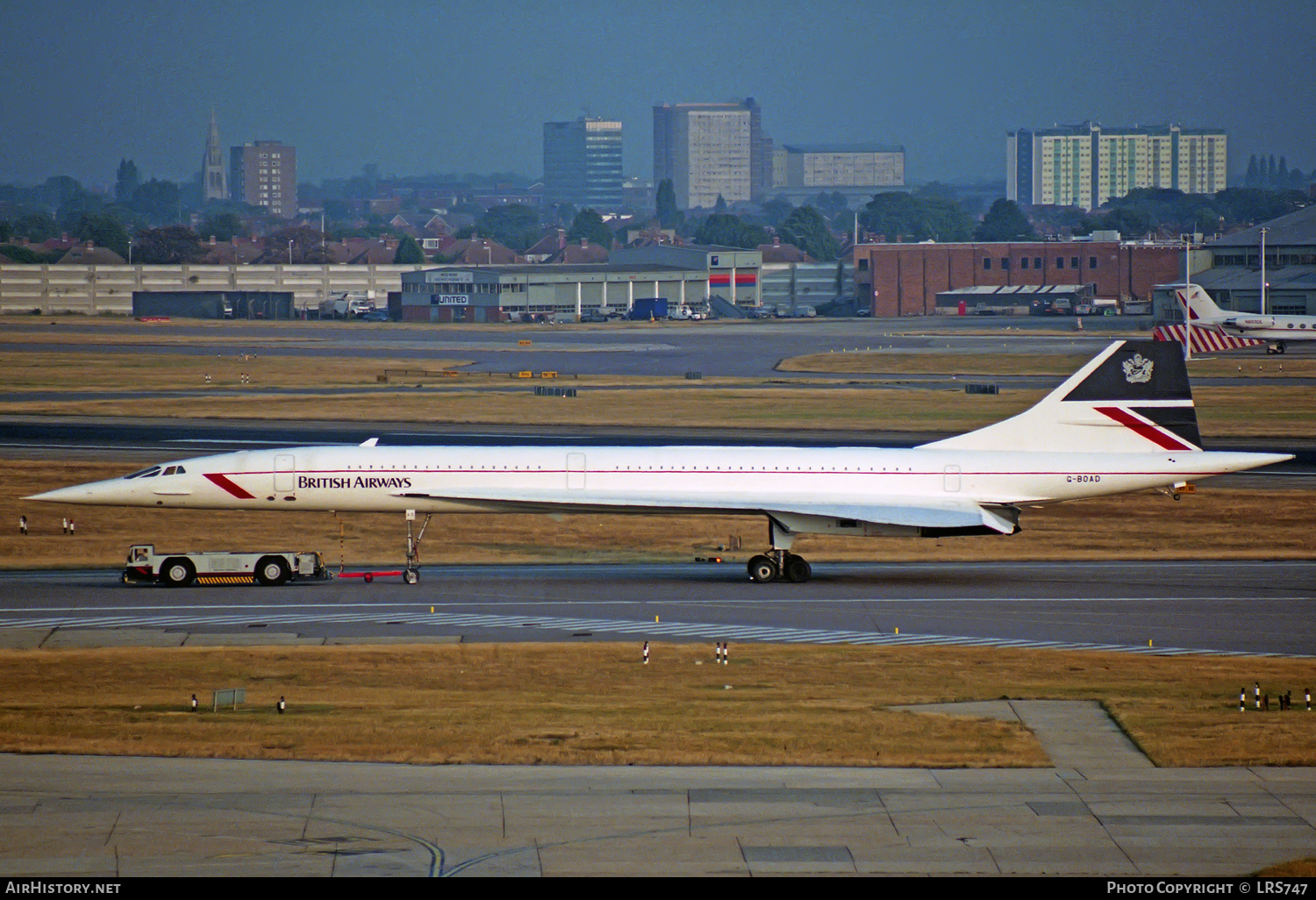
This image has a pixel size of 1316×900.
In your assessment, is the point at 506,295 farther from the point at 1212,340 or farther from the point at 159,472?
the point at 159,472

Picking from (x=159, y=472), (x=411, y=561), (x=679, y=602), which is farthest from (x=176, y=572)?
(x=679, y=602)

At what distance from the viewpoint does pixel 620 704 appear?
27.6 metres

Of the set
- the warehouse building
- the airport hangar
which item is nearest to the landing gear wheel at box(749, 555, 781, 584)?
the warehouse building

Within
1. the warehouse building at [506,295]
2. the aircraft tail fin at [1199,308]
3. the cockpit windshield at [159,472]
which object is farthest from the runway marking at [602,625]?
the warehouse building at [506,295]

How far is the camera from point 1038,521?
171ft

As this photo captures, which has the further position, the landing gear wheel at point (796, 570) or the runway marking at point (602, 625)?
the landing gear wheel at point (796, 570)

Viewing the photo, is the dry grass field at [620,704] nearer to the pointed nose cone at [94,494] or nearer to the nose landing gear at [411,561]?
the nose landing gear at [411,561]

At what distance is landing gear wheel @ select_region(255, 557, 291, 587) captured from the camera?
41.6m

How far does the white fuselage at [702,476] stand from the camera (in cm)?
4291

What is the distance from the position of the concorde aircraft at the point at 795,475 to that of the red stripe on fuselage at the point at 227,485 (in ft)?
0.15

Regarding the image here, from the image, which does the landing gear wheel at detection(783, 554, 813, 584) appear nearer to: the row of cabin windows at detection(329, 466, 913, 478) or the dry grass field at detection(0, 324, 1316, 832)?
the row of cabin windows at detection(329, 466, 913, 478)

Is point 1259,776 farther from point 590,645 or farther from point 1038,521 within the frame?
point 1038,521

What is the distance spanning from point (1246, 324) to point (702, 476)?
85782 mm

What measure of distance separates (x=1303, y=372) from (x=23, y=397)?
3200 inches
